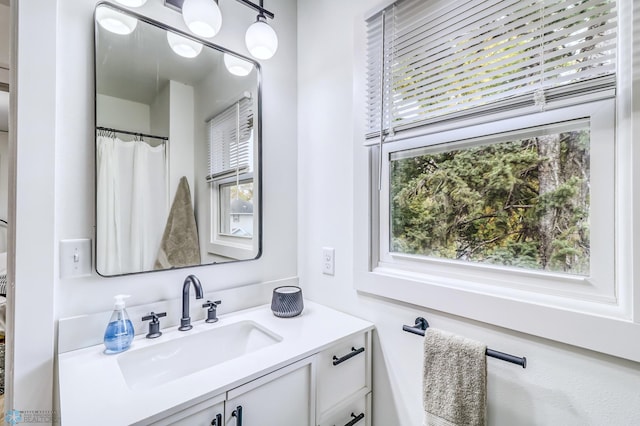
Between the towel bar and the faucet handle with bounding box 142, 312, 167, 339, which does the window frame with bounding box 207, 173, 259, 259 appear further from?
the towel bar

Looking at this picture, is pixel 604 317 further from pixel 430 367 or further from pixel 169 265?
pixel 169 265

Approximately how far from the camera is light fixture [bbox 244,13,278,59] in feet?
4.08

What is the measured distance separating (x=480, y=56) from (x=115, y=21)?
1.28 meters

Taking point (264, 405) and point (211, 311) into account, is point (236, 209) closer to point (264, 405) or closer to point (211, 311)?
point (211, 311)

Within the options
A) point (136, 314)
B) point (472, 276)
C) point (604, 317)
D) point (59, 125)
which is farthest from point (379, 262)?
point (59, 125)

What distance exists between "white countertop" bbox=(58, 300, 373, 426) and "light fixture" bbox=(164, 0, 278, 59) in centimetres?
117

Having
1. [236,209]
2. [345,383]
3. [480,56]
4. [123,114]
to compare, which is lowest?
[345,383]

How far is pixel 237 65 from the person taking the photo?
4.46 ft

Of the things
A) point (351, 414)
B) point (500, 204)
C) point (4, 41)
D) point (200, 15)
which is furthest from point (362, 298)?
point (4, 41)

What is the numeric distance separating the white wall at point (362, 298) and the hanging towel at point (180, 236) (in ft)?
1.83

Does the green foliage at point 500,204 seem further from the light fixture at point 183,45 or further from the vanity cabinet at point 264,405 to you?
the light fixture at point 183,45

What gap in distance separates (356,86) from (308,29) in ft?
1.76

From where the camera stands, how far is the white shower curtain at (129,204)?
102cm

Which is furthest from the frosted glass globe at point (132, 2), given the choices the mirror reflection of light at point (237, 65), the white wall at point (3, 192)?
the white wall at point (3, 192)
